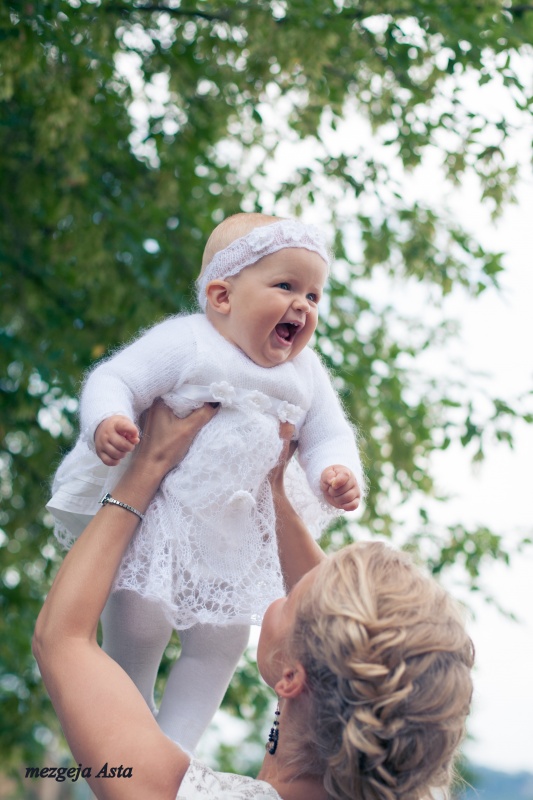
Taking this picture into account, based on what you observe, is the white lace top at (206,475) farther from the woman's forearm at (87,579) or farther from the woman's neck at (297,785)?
the woman's neck at (297,785)

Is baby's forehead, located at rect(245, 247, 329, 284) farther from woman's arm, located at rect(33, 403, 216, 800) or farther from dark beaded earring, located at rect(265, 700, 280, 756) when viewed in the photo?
dark beaded earring, located at rect(265, 700, 280, 756)

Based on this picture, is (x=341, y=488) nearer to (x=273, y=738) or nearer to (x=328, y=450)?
(x=328, y=450)

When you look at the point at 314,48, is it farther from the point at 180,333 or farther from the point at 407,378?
the point at 180,333

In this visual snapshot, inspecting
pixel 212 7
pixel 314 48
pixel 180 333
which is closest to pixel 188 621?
pixel 180 333

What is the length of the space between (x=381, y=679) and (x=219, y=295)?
0.95 m

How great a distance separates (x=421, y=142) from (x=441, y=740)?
3.65 metres

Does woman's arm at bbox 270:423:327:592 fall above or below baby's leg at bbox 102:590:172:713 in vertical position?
above

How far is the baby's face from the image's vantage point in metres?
2.12

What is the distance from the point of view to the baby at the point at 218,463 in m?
2.06

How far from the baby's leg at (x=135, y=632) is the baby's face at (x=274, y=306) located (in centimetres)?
60

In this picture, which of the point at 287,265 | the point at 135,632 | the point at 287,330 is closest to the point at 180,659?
the point at 135,632

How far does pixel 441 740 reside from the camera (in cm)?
174

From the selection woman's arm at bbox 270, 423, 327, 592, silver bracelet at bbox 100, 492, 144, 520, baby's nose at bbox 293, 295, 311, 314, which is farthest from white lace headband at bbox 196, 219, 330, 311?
silver bracelet at bbox 100, 492, 144, 520

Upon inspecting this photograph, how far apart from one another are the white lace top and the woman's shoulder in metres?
0.32
